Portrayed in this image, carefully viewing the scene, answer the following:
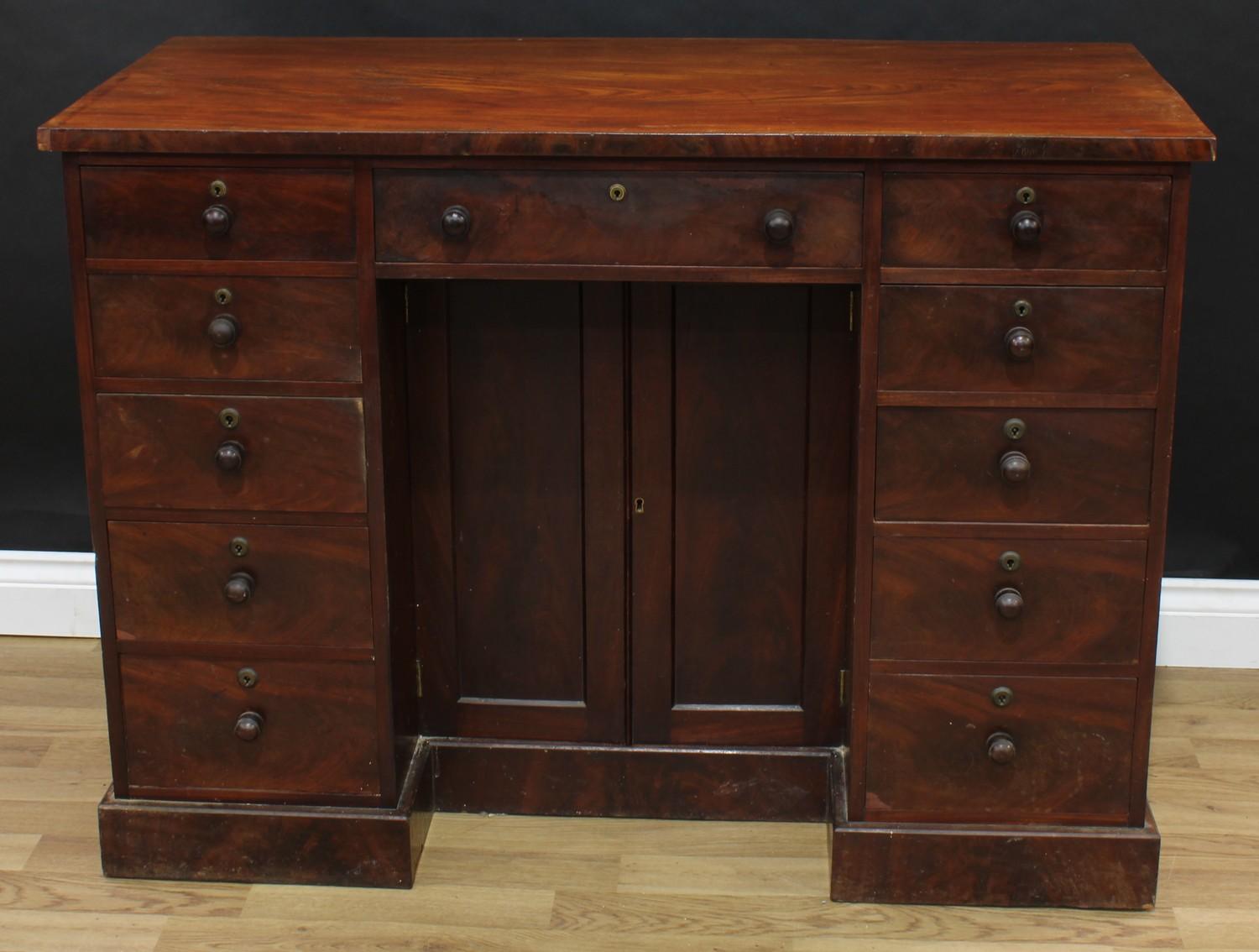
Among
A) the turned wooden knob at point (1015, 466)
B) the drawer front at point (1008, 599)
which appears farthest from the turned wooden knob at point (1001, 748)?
the turned wooden knob at point (1015, 466)

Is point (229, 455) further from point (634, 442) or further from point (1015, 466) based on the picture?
point (1015, 466)

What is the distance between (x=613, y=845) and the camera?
269cm

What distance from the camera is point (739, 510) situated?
2.63 metres

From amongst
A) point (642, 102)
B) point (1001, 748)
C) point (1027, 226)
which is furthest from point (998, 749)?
point (642, 102)

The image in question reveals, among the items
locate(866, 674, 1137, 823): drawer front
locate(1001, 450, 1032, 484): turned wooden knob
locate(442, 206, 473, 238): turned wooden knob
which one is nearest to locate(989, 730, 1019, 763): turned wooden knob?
locate(866, 674, 1137, 823): drawer front

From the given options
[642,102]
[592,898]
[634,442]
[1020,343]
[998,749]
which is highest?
[642,102]

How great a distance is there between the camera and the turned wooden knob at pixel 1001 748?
247 centimetres

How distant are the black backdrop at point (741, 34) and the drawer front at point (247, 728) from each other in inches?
35.7

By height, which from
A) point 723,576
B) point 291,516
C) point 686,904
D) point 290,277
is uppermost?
point 290,277

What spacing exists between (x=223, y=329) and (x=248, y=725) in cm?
59

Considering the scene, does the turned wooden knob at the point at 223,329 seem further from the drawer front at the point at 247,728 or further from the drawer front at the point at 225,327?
the drawer front at the point at 247,728

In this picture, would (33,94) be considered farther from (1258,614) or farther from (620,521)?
(1258,614)

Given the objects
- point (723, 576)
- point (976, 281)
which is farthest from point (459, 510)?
point (976, 281)

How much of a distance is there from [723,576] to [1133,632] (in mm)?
617
